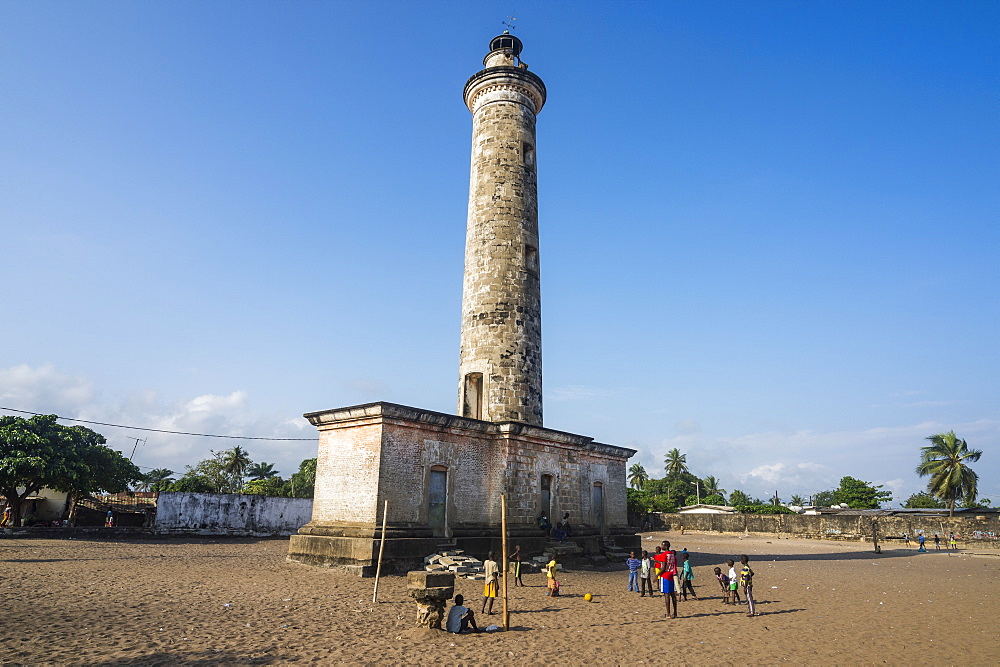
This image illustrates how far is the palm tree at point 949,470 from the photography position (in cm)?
4369

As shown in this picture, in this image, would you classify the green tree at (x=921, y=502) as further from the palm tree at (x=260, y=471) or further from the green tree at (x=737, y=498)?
the palm tree at (x=260, y=471)

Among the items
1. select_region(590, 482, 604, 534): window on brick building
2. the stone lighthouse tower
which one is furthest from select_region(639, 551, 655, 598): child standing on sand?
select_region(590, 482, 604, 534): window on brick building

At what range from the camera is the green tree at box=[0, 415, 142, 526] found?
23.3 metres

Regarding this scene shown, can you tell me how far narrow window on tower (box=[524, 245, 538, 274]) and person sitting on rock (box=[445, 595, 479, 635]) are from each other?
13480mm

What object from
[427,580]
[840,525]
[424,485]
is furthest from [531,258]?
[840,525]

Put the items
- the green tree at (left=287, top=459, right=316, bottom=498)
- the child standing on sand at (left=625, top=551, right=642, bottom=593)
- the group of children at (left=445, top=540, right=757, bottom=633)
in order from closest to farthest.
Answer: the group of children at (left=445, top=540, right=757, bottom=633) < the child standing on sand at (left=625, top=551, right=642, bottom=593) < the green tree at (left=287, top=459, right=316, bottom=498)

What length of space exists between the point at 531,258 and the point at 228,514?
18.7m

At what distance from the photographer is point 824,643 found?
9750 millimetres

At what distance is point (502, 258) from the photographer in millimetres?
20906

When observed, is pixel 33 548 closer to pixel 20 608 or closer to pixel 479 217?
pixel 20 608

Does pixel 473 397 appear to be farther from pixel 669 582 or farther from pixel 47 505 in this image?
pixel 47 505

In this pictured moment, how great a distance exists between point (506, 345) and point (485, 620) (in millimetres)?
10624

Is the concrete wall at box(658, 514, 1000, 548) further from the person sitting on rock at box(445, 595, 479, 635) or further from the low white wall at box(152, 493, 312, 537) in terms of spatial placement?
the person sitting on rock at box(445, 595, 479, 635)

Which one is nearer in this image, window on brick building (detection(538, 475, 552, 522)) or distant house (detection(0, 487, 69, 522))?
window on brick building (detection(538, 475, 552, 522))
